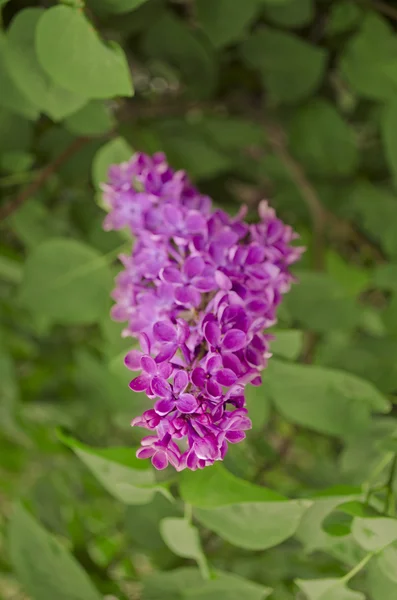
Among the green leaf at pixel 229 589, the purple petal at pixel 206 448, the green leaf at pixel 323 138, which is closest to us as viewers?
the purple petal at pixel 206 448

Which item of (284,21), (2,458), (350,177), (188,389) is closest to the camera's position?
(188,389)

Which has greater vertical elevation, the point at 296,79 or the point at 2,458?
the point at 296,79

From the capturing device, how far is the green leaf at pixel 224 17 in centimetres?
48

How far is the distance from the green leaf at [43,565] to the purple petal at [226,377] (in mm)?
220

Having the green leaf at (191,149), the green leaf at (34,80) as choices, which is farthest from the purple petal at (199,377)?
the green leaf at (191,149)

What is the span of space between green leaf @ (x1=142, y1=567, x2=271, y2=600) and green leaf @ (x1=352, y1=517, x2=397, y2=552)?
0.09 meters

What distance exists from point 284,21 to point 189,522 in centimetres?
40

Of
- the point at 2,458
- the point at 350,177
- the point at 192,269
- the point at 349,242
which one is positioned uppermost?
the point at 192,269

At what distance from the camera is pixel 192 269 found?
13.5 inches

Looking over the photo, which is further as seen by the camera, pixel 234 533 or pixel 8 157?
pixel 8 157

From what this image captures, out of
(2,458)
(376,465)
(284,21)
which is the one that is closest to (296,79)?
(284,21)

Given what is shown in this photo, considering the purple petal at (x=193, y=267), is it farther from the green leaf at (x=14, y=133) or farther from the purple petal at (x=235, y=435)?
the green leaf at (x=14, y=133)

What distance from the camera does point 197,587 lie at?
1.39 ft

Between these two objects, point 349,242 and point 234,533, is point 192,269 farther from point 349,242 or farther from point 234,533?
point 349,242
